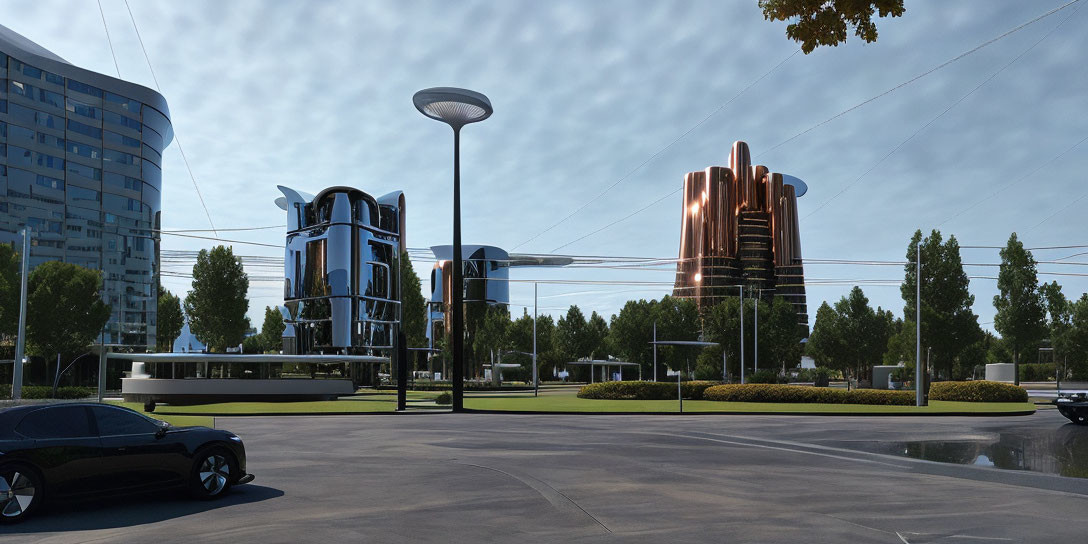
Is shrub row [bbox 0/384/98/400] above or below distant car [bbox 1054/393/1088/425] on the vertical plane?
below

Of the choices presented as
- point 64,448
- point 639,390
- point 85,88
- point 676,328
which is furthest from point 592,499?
point 85,88

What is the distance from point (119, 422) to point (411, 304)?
7479 cm

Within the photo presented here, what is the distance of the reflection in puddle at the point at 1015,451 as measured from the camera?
1564cm

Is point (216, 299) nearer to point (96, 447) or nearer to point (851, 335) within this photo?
point (96, 447)

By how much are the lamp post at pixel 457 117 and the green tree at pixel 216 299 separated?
153 feet

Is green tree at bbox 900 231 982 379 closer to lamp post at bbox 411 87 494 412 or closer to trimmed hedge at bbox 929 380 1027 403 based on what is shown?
trimmed hedge at bbox 929 380 1027 403

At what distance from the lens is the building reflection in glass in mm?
70312

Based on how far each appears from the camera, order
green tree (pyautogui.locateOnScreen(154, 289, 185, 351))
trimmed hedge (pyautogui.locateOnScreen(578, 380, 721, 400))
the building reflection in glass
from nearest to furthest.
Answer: trimmed hedge (pyautogui.locateOnScreen(578, 380, 721, 400))
the building reflection in glass
green tree (pyautogui.locateOnScreen(154, 289, 185, 351))

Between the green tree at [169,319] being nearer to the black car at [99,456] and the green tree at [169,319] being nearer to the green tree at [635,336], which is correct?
the green tree at [635,336]

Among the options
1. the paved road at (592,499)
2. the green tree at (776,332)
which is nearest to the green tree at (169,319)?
the green tree at (776,332)

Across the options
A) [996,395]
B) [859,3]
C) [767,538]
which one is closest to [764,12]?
[859,3]

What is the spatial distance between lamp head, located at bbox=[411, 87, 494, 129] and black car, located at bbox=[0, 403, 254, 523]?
75.3ft

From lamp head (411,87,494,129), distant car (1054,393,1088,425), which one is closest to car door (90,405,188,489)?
lamp head (411,87,494,129)

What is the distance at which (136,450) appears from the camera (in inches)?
418
